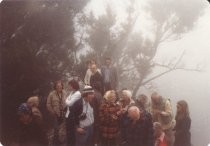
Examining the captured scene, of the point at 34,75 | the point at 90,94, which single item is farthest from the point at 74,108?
the point at 34,75

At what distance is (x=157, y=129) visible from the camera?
9.58 meters

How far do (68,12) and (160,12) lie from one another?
5.83 feet

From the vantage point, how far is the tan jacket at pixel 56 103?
380 inches

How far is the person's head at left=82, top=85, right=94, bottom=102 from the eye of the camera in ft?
31.4

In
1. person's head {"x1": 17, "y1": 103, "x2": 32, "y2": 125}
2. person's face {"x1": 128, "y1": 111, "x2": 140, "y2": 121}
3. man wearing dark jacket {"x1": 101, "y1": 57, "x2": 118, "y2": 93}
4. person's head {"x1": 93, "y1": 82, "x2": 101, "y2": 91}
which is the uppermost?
A: man wearing dark jacket {"x1": 101, "y1": 57, "x2": 118, "y2": 93}

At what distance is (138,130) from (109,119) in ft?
1.90

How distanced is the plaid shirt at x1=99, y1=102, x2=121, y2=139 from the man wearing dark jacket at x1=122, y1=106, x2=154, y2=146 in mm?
208

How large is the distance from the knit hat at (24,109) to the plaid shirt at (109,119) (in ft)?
4.48

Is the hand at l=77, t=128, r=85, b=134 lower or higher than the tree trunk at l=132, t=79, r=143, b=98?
lower

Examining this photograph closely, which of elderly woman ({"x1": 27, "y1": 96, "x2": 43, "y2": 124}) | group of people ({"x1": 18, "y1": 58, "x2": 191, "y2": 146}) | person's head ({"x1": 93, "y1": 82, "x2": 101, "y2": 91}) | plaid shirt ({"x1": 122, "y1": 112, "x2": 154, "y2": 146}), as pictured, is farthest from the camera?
person's head ({"x1": 93, "y1": 82, "x2": 101, "y2": 91})

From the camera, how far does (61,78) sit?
32.0 ft

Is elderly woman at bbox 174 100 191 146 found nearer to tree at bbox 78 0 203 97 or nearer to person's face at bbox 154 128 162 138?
person's face at bbox 154 128 162 138

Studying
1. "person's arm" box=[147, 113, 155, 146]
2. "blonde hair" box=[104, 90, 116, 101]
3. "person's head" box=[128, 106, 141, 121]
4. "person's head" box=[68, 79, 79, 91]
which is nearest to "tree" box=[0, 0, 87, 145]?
"person's head" box=[68, 79, 79, 91]

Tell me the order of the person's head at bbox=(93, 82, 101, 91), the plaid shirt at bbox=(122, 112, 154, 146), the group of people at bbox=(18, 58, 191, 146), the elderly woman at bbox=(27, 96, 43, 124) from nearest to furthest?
→ the plaid shirt at bbox=(122, 112, 154, 146)
the group of people at bbox=(18, 58, 191, 146)
the elderly woman at bbox=(27, 96, 43, 124)
the person's head at bbox=(93, 82, 101, 91)
